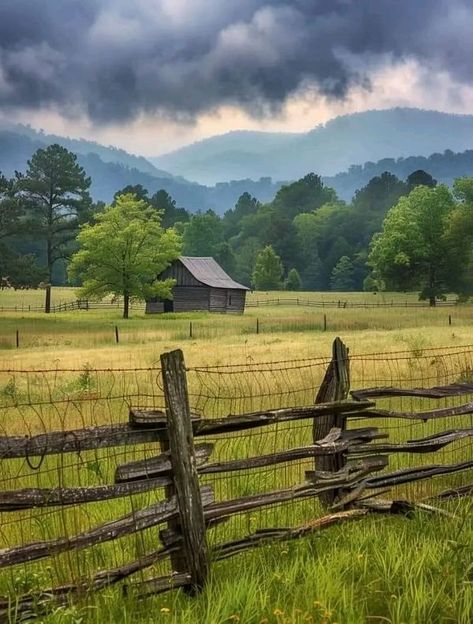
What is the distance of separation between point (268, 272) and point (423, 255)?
41.2m

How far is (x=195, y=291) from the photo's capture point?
201ft

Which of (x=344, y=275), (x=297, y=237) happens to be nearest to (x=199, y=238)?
(x=297, y=237)

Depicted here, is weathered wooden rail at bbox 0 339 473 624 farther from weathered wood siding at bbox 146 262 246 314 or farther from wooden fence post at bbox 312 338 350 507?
weathered wood siding at bbox 146 262 246 314

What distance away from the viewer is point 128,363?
2331 cm

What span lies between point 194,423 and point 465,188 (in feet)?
219

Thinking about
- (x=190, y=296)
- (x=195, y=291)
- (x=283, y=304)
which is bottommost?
(x=283, y=304)

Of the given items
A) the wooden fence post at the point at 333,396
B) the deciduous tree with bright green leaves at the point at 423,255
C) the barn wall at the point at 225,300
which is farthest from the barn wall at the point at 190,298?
the wooden fence post at the point at 333,396

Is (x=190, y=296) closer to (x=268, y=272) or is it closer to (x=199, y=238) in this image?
(x=268, y=272)

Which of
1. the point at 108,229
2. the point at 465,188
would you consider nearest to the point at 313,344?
the point at 108,229

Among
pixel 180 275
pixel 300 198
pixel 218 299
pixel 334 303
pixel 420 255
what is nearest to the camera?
pixel 180 275

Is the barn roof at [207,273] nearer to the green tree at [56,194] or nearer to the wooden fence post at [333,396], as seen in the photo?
the green tree at [56,194]

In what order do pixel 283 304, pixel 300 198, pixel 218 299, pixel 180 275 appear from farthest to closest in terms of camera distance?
pixel 300 198
pixel 283 304
pixel 218 299
pixel 180 275

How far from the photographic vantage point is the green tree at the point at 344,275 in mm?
105688

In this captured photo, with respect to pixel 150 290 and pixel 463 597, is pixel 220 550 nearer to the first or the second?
pixel 463 597
